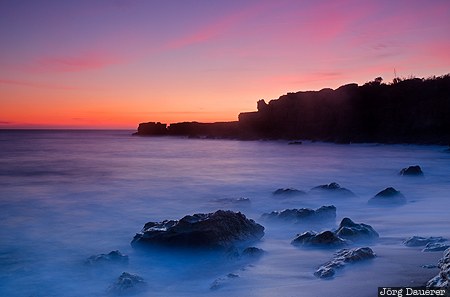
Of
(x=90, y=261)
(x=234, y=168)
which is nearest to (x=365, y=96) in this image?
(x=234, y=168)

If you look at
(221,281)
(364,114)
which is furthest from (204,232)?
(364,114)

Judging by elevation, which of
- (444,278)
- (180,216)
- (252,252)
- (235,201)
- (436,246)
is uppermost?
(444,278)

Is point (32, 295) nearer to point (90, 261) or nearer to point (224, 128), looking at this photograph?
point (90, 261)

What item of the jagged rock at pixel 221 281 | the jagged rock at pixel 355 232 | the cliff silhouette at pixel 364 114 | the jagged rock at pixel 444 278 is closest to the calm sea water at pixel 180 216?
the jagged rock at pixel 221 281

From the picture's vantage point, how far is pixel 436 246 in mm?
5379

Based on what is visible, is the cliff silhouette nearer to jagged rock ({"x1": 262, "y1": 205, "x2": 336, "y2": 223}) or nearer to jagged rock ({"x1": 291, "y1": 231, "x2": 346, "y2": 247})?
jagged rock ({"x1": 262, "y1": 205, "x2": 336, "y2": 223})

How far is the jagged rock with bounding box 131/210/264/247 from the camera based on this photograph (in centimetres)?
639

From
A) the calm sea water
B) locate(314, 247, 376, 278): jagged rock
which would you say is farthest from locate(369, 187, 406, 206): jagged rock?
locate(314, 247, 376, 278): jagged rock

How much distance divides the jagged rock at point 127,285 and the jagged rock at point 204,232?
1.32 meters

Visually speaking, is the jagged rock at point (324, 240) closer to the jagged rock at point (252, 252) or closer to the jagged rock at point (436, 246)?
the jagged rock at point (252, 252)

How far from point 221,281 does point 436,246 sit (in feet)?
9.58

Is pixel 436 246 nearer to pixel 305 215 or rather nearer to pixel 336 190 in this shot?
pixel 305 215

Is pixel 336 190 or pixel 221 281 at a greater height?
pixel 336 190

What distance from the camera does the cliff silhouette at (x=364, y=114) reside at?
3869 centimetres
